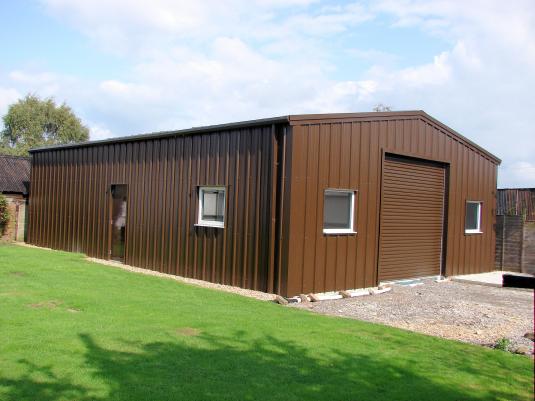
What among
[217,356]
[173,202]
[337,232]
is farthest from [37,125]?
[217,356]

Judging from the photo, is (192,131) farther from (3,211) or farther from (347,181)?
(3,211)

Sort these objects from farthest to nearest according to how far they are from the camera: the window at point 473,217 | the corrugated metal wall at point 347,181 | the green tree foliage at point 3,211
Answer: the green tree foliage at point 3,211, the window at point 473,217, the corrugated metal wall at point 347,181

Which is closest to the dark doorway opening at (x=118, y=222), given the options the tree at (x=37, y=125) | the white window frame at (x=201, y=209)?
the white window frame at (x=201, y=209)

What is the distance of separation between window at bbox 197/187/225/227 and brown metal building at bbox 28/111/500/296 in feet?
0.12

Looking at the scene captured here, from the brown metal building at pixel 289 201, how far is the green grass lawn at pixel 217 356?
231 cm

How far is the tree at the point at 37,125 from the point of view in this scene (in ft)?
162

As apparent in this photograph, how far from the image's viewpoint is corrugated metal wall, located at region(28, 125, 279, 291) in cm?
1080

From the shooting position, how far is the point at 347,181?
1137cm

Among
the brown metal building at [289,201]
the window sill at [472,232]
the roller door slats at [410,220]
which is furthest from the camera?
the window sill at [472,232]

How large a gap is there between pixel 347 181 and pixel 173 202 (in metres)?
4.46

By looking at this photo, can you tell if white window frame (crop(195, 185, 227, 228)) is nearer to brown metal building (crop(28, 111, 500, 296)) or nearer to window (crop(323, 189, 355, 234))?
brown metal building (crop(28, 111, 500, 296))

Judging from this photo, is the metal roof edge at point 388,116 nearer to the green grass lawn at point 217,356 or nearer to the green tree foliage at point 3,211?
the green grass lawn at point 217,356

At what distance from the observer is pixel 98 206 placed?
15617 mm

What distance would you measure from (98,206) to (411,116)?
30.8 ft
